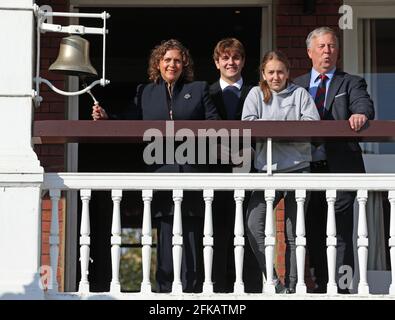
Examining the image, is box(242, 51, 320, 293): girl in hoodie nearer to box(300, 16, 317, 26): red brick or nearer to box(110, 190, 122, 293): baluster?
box(110, 190, 122, 293): baluster

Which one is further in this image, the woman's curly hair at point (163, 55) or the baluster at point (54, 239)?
the woman's curly hair at point (163, 55)

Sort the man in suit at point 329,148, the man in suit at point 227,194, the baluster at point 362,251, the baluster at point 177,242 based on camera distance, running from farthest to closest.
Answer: the man in suit at point 227,194
the man in suit at point 329,148
the baluster at point 362,251
the baluster at point 177,242

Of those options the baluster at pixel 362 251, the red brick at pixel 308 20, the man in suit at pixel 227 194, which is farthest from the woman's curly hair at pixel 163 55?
the red brick at pixel 308 20

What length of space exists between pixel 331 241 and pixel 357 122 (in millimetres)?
750

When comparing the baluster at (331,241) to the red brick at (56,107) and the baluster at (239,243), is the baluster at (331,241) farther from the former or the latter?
the red brick at (56,107)

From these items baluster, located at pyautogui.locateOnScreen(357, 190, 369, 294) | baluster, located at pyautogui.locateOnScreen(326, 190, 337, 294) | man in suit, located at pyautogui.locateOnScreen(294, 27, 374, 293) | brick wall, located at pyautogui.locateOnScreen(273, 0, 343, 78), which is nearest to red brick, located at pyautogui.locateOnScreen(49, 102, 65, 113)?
brick wall, located at pyautogui.locateOnScreen(273, 0, 343, 78)

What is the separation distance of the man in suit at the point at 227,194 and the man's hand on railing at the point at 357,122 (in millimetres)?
838

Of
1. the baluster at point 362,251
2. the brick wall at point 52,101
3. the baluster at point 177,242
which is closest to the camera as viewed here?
the baluster at point 177,242

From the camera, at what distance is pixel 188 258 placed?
7629mm

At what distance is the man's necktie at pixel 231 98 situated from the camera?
26.4 ft

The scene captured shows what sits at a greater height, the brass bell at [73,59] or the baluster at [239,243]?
the brass bell at [73,59]
